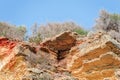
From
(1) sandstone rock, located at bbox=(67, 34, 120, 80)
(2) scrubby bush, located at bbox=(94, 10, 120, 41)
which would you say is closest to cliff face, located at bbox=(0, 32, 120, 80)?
(1) sandstone rock, located at bbox=(67, 34, 120, 80)

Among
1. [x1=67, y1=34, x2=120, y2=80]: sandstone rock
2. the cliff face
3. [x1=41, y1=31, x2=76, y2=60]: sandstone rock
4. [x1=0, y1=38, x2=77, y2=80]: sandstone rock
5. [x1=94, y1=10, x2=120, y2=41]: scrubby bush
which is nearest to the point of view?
[x1=0, y1=38, x2=77, y2=80]: sandstone rock

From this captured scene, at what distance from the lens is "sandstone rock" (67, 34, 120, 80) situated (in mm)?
18094

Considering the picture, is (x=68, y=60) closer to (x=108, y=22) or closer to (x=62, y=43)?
(x=62, y=43)

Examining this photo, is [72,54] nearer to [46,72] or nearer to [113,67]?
[113,67]

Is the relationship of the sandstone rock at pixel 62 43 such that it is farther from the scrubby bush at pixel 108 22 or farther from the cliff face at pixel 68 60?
the scrubby bush at pixel 108 22

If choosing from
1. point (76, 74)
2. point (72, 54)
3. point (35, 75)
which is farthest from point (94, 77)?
point (35, 75)

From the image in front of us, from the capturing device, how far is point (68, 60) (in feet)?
67.2

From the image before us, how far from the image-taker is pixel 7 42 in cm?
1997

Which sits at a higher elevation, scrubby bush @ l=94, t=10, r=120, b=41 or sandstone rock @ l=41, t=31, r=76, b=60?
scrubby bush @ l=94, t=10, r=120, b=41

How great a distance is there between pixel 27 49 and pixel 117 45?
4.26m

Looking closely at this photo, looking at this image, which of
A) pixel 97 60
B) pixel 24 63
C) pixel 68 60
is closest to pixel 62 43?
pixel 68 60

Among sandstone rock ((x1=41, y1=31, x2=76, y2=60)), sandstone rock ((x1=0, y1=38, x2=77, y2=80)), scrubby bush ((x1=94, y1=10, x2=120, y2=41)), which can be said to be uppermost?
scrubby bush ((x1=94, y1=10, x2=120, y2=41))

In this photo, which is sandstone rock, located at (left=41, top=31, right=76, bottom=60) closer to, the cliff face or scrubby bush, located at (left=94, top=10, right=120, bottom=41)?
the cliff face

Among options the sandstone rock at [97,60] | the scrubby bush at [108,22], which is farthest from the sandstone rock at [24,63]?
the scrubby bush at [108,22]
